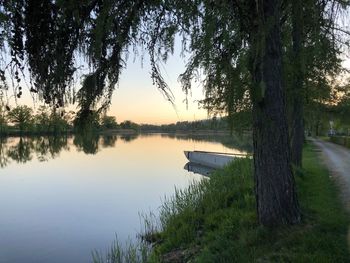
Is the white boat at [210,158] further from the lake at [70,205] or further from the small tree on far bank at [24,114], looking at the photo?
the small tree on far bank at [24,114]

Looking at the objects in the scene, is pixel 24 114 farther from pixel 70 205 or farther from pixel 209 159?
pixel 209 159

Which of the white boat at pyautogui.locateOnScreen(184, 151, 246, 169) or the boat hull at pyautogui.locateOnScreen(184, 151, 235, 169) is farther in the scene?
the boat hull at pyautogui.locateOnScreen(184, 151, 235, 169)

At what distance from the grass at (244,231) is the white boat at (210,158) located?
19840mm

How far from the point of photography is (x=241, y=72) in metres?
4.61

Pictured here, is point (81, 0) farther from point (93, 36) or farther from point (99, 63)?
point (99, 63)

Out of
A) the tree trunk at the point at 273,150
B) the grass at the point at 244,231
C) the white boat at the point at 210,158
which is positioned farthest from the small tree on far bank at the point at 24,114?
the white boat at the point at 210,158

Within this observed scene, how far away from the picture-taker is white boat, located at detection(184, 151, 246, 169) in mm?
32987

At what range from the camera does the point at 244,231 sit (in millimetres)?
7297

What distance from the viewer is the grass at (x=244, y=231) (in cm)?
605

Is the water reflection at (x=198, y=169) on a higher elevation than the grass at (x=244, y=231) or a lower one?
lower

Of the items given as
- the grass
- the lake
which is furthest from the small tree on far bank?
the grass

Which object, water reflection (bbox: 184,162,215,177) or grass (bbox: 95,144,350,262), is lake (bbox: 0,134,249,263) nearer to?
grass (bbox: 95,144,350,262)

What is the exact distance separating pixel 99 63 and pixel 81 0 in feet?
2.46

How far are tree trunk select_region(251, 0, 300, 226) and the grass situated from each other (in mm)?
342
